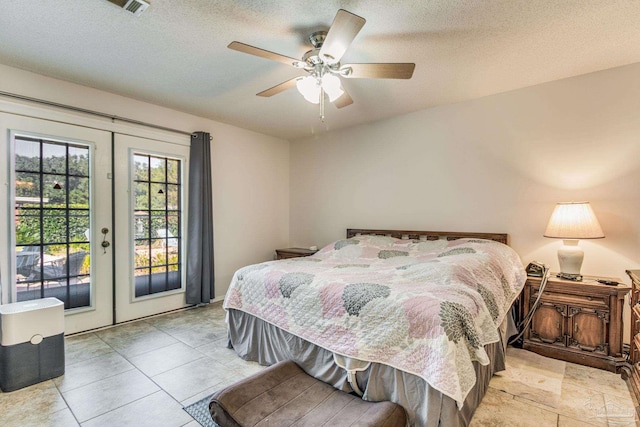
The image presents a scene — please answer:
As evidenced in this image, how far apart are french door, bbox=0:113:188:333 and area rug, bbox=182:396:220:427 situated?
209cm

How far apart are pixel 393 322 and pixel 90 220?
335 cm

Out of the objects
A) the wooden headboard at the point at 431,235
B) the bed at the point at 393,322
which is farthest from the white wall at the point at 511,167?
the bed at the point at 393,322

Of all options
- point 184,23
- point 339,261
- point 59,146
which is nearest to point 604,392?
point 339,261

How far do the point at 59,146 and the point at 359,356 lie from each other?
354 centimetres

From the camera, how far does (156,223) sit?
3.89 metres

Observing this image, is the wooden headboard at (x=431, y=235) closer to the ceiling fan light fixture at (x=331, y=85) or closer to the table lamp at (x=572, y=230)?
the table lamp at (x=572, y=230)

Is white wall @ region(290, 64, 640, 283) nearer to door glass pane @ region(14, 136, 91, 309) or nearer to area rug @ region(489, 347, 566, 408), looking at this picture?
area rug @ region(489, 347, 566, 408)

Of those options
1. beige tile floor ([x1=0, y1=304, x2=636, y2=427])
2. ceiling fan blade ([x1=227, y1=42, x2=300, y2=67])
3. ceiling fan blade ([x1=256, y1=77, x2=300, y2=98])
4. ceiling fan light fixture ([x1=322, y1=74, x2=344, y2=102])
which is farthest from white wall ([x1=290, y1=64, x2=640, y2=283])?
ceiling fan blade ([x1=227, y1=42, x2=300, y2=67])

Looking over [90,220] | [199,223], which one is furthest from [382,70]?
[90,220]

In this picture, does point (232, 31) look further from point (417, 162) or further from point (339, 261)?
point (417, 162)

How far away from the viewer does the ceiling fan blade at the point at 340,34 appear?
1.72 meters

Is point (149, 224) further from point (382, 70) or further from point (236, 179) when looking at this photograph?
point (382, 70)

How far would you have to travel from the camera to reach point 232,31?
7.53 feet

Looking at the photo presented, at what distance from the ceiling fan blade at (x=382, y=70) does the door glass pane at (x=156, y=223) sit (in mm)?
2761
